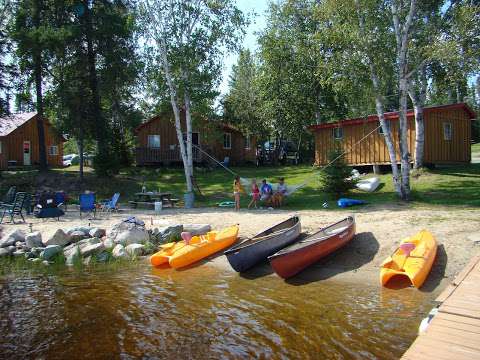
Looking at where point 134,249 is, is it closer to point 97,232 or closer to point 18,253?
point 97,232

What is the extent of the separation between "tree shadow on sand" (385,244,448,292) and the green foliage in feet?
24.8

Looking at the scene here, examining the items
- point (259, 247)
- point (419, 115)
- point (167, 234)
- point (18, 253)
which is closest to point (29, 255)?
point (18, 253)

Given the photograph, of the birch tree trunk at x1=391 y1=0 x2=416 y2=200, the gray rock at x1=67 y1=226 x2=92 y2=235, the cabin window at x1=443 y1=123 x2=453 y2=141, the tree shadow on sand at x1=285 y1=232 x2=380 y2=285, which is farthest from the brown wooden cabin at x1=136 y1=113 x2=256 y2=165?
the tree shadow on sand at x1=285 y1=232 x2=380 y2=285

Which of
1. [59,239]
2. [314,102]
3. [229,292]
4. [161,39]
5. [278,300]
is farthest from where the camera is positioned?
[314,102]

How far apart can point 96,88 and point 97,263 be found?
50.7ft

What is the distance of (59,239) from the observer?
12.0 m

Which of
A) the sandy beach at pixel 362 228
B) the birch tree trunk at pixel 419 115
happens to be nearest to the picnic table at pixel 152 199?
the sandy beach at pixel 362 228

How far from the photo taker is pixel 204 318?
6891 millimetres

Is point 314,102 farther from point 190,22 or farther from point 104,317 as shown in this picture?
point 104,317

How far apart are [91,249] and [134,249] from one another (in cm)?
108

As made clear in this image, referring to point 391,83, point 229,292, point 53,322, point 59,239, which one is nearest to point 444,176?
point 391,83

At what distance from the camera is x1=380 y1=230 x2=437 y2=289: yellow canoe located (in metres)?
7.89

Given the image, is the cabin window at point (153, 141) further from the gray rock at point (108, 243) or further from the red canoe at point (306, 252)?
the red canoe at point (306, 252)

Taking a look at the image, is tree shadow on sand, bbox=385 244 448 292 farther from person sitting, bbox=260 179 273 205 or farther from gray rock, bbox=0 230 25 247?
gray rock, bbox=0 230 25 247
